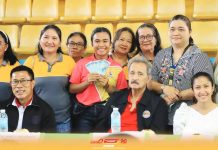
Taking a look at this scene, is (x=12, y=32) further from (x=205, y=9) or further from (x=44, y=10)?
(x=205, y=9)

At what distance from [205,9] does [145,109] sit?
2365 mm

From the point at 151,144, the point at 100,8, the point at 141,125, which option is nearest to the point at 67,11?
the point at 100,8

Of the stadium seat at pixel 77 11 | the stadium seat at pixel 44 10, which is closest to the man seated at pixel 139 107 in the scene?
the stadium seat at pixel 77 11

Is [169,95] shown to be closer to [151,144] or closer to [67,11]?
[151,144]

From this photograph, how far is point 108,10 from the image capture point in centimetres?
469

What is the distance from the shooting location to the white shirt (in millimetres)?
2234

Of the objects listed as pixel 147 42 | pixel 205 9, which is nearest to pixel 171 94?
pixel 147 42

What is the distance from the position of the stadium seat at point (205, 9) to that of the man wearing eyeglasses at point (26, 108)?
2.49 meters

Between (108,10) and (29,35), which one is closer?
(29,35)

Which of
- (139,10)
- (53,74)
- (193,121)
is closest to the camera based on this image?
(193,121)

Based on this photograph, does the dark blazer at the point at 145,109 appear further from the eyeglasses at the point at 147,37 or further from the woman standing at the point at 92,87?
the eyeglasses at the point at 147,37

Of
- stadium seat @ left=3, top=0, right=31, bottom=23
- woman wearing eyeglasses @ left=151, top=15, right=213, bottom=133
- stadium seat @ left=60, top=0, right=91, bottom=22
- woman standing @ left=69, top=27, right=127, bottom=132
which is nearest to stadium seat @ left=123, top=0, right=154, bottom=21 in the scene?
stadium seat @ left=60, top=0, right=91, bottom=22

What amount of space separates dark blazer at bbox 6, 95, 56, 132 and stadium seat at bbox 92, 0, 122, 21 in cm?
225

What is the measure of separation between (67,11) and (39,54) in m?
2.02
